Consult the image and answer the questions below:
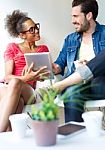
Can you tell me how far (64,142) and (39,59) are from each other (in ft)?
2.87

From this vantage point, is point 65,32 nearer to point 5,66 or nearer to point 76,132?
point 5,66

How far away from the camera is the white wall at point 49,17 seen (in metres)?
2.51

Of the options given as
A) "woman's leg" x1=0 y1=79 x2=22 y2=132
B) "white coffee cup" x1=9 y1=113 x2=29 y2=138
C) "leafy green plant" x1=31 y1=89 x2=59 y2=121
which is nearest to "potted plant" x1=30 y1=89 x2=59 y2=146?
"leafy green plant" x1=31 y1=89 x2=59 y2=121

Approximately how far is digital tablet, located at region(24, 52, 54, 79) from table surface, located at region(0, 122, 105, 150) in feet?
2.43

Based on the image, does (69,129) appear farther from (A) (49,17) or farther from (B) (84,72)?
(A) (49,17)

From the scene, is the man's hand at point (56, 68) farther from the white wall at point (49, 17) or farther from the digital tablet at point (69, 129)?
the digital tablet at point (69, 129)

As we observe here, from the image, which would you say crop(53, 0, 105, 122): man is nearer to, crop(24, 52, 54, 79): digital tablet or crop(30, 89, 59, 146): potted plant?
crop(24, 52, 54, 79): digital tablet

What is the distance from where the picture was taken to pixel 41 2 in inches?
104

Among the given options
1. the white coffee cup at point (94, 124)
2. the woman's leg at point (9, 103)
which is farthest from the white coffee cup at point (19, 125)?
the woman's leg at point (9, 103)

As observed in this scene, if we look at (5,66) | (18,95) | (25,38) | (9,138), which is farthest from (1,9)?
(9,138)

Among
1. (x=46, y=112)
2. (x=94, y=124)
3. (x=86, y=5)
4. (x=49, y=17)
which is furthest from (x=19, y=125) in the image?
(x=49, y=17)

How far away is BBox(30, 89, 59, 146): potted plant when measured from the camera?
1.15 metres

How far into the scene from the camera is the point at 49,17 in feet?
8.82

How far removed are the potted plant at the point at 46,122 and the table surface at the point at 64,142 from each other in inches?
1.3
